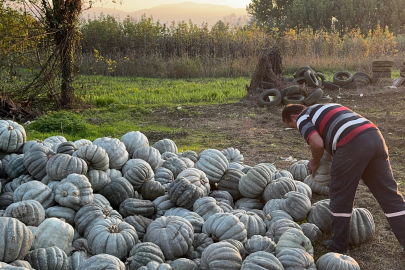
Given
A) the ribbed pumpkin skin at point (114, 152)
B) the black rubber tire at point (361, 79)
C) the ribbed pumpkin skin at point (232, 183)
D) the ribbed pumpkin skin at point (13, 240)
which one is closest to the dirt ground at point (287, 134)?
the black rubber tire at point (361, 79)

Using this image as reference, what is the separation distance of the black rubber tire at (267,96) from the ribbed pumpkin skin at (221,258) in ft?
30.6

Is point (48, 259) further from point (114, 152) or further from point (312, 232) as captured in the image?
point (312, 232)

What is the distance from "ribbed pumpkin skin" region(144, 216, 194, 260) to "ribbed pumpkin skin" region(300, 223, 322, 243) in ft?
4.44

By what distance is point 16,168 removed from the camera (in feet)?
17.6

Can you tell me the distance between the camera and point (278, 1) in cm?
4722

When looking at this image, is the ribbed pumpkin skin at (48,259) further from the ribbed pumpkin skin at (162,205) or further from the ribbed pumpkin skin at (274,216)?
the ribbed pumpkin skin at (274,216)

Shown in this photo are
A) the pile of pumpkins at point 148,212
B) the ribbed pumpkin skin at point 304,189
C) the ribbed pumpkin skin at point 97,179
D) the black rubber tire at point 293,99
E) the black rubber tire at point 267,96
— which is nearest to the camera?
the pile of pumpkins at point 148,212

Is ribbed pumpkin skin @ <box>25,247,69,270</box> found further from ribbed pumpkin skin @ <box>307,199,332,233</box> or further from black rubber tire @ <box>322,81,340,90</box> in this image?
black rubber tire @ <box>322,81,340,90</box>

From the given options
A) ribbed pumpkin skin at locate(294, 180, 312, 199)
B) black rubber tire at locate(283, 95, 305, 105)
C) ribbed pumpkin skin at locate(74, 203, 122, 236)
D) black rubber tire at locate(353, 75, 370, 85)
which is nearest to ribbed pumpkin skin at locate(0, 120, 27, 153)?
ribbed pumpkin skin at locate(74, 203, 122, 236)

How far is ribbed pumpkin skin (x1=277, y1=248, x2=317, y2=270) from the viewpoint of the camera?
3.63m

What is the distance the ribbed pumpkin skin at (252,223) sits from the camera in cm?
435

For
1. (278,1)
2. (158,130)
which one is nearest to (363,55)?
(158,130)

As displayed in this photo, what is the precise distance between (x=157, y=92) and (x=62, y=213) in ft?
37.5

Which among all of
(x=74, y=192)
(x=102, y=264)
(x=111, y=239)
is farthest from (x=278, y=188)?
(x=102, y=264)
